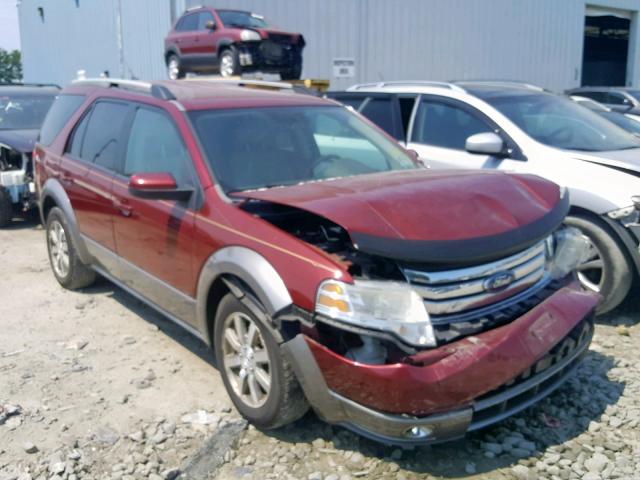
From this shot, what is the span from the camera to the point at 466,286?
3.03m

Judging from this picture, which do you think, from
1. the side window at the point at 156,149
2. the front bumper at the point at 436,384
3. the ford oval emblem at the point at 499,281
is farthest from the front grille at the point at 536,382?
the side window at the point at 156,149

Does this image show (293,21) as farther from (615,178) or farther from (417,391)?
(417,391)

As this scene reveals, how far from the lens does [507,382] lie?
2.98 m

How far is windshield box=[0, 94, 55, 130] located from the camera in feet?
30.3

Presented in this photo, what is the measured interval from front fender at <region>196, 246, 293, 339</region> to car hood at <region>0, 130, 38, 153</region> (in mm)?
5410

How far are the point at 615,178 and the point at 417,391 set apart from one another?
296 cm

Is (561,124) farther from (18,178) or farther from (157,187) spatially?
(18,178)

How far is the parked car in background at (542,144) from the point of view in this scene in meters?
4.77

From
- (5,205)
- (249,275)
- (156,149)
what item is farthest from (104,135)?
(5,205)

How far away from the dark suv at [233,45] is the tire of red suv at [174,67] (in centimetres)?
17

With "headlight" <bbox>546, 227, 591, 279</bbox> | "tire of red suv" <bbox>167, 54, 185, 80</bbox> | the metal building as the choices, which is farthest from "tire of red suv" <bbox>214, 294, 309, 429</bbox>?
the metal building

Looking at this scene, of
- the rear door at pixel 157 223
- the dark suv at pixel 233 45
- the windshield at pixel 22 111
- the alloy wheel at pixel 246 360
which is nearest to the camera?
the alloy wheel at pixel 246 360

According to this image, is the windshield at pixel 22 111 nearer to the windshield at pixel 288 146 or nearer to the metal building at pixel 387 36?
the windshield at pixel 288 146

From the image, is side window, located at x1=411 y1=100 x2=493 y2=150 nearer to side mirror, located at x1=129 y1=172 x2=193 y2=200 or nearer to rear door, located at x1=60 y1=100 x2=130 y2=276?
rear door, located at x1=60 y1=100 x2=130 y2=276
